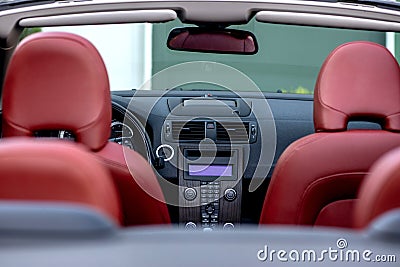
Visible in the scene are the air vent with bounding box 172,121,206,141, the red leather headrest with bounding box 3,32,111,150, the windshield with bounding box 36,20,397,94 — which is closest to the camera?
the red leather headrest with bounding box 3,32,111,150

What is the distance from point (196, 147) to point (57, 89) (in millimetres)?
1956

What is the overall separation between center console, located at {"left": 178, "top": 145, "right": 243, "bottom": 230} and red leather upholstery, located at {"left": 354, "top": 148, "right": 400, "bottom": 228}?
2925 mm

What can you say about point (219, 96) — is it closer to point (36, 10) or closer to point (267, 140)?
point (267, 140)

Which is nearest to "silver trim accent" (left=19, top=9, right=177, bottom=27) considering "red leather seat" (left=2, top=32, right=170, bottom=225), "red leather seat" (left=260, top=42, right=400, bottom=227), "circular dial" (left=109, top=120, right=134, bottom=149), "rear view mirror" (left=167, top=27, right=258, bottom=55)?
"rear view mirror" (left=167, top=27, right=258, bottom=55)

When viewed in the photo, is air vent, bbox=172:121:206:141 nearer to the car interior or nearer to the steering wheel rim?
the car interior

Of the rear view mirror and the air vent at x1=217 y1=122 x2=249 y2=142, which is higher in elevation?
the rear view mirror

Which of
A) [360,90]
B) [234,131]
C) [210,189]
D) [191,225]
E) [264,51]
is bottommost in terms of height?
[264,51]

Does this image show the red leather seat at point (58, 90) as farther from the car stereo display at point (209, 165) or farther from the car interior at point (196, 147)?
the car stereo display at point (209, 165)

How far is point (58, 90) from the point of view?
2.77 m

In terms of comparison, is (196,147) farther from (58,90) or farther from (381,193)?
(381,193)

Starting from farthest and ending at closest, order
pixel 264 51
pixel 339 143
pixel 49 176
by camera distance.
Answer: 1. pixel 264 51
2. pixel 339 143
3. pixel 49 176

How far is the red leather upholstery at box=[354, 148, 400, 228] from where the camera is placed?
1.59 metres

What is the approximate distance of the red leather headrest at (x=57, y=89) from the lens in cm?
278

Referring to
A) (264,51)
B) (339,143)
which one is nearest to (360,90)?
(339,143)
